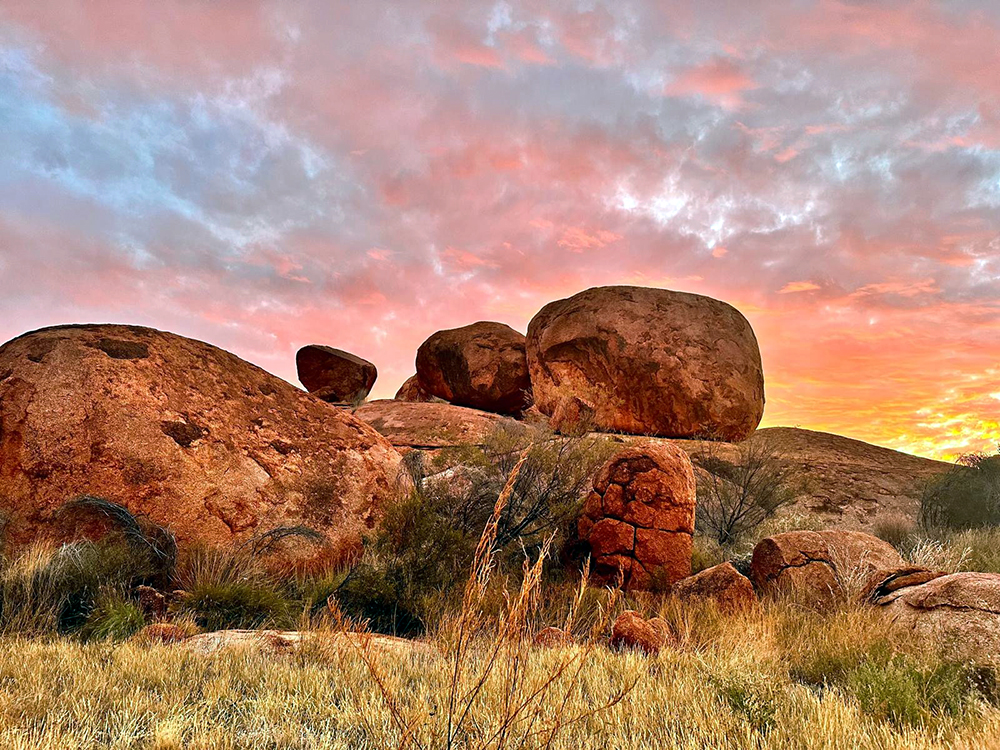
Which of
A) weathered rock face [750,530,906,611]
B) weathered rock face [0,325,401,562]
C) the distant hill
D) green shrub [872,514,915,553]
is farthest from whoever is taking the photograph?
the distant hill

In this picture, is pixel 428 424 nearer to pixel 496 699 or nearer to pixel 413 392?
pixel 413 392

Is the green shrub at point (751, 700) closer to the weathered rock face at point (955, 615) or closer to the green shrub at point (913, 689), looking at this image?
the green shrub at point (913, 689)

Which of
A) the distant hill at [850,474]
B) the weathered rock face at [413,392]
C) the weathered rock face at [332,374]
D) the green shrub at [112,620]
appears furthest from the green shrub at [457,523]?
the weathered rock face at [332,374]

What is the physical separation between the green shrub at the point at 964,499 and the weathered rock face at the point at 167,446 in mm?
10746

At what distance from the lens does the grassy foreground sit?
120 inches

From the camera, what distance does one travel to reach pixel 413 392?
89.9 feet

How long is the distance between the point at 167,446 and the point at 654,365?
13849mm

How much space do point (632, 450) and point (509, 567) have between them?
79.0 inches

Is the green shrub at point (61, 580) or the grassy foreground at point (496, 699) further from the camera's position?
the green shrub at point (61, 580)

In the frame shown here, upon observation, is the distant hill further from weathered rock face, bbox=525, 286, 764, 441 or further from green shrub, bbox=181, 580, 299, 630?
green shrub, bbox=181, 580, 299, 630

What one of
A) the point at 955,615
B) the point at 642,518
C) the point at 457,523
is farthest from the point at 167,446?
the point at 955,615

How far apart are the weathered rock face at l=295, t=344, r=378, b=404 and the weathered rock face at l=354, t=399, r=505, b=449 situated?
8045mm

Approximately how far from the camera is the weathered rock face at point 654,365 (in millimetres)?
18016

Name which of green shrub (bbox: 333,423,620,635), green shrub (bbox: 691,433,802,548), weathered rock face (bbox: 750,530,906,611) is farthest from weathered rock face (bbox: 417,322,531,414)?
weathered rock face (bbox: 750,530,906,611)
